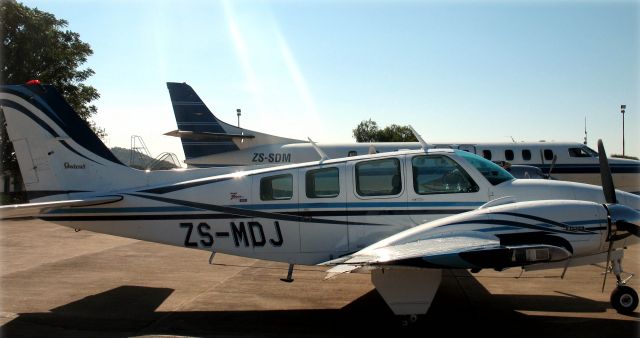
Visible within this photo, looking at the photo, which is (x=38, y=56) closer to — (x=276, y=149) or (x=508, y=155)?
(x=276, y=149)

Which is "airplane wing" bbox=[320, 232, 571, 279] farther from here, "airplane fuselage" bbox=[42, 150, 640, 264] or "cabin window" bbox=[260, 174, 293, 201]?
"cabin window" bbox=[260, 174, 293, 201]

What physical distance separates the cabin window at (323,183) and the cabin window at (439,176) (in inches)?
45.2

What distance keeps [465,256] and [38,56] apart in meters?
31.5

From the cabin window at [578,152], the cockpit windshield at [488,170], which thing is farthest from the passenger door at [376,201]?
the cabin window at [578,152]

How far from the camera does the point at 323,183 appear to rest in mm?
7742

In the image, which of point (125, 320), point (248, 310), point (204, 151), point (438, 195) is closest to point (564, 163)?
point (204, 151)

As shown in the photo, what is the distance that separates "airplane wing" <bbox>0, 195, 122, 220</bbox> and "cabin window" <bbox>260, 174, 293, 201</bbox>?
2366 millimetres

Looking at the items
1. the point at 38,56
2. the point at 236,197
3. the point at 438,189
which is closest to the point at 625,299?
the point at 438,189

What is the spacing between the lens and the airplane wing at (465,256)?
18.6 ft

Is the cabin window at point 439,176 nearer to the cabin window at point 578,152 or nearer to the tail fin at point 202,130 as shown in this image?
the tail fin at point 202,130

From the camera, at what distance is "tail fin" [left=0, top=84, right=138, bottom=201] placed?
28.2 feet

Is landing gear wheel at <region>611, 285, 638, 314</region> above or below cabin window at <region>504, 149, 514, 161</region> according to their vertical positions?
below

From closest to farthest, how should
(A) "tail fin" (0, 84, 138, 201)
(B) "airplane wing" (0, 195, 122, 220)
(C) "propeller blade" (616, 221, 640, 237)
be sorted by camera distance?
(C) "propeller blade" (616, 221, 640, 237), (B) "airplane wing" (0, 195, 122, 220), (A) "tail fin" (0, 84, 138, 201)

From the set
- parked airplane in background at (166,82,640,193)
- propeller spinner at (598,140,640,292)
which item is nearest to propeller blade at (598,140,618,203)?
propeller spinner at (598,140,640,292)
